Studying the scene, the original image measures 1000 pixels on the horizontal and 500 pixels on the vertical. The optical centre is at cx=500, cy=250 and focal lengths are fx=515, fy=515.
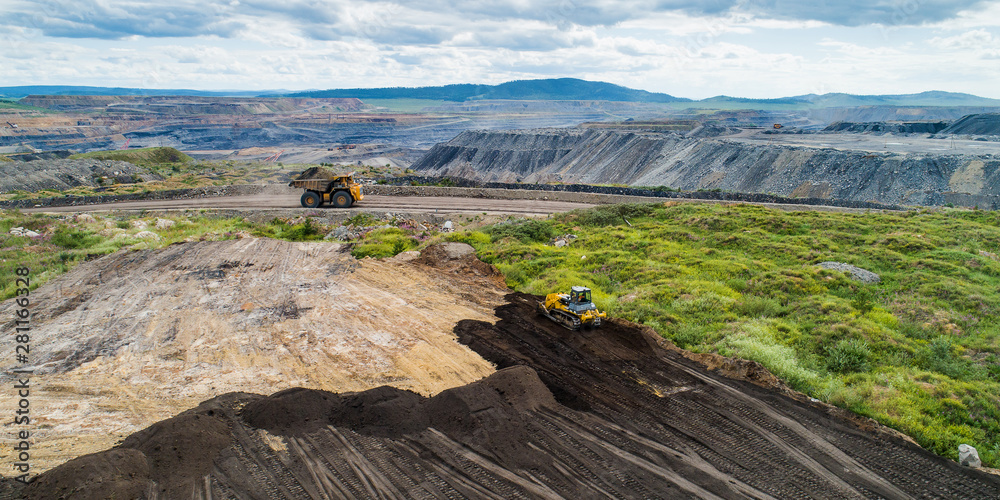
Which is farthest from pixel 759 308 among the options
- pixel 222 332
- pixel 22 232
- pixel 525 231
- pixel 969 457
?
pixel 22 232

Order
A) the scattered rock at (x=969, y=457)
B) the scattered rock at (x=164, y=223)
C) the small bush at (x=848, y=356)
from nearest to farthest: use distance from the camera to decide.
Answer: the scattered rock at (x=969, y=457)
the small bush at (x=848, y=356)
the scattered rock at (x=164, y=223)

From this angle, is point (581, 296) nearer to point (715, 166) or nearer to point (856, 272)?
point (856, 272)

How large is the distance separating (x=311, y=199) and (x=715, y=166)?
37.9 m

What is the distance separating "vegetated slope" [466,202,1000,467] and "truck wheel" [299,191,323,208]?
13051 millimetres

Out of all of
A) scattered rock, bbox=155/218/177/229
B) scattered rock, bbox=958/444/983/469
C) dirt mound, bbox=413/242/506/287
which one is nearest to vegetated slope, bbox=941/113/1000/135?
dirt mound, bbox=413/242/506/287

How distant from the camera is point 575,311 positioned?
50.4ft

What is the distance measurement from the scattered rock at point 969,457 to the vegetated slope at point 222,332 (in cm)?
975

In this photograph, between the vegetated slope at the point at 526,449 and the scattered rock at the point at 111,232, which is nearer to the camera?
the vegetated slope at the point at 526,449

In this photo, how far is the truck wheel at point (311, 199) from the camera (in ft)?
107

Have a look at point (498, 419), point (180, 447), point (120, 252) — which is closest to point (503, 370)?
point (498, 419)

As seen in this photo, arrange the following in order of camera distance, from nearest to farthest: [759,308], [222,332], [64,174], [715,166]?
[222,332] → [759,308] → [64,174] → [715,166]

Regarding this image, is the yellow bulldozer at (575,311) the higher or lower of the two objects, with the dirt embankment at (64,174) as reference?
lower

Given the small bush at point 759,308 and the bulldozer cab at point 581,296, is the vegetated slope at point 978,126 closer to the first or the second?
the small bush at point 759,308

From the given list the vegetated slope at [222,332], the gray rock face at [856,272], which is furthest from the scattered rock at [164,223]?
the gray rock face at [856,272]
